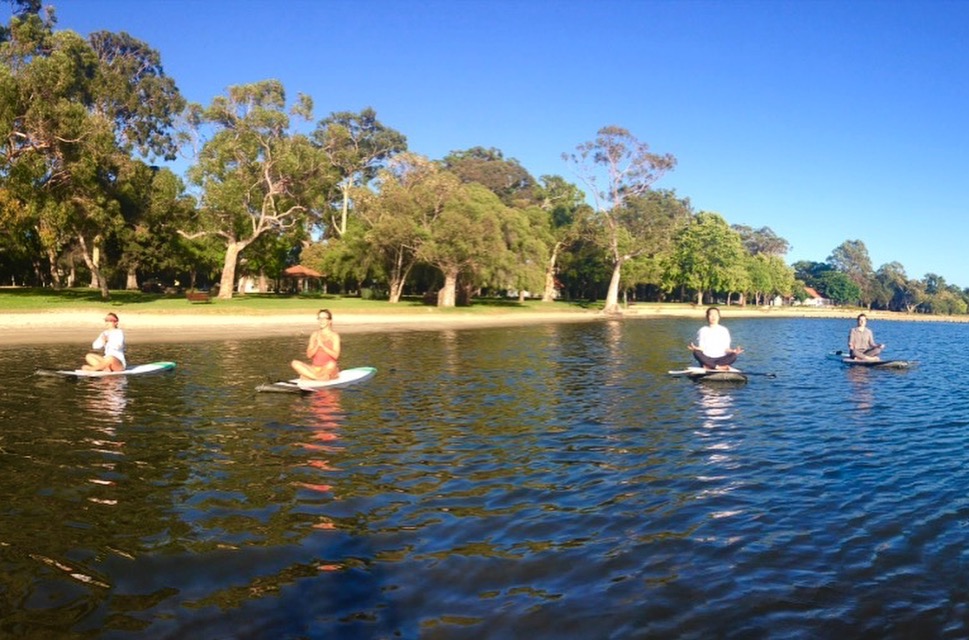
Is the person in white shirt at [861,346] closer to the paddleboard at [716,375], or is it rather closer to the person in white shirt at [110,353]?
the paddleboard at [716,375]

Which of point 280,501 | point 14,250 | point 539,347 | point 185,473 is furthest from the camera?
point 14,250

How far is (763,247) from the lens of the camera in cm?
16475

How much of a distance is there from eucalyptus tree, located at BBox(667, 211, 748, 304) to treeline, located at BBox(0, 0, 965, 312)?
414 mm

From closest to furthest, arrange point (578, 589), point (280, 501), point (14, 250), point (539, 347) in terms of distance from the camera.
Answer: point (578, 589) → point (280, 501) → point (539, 347) → point (14, 250)

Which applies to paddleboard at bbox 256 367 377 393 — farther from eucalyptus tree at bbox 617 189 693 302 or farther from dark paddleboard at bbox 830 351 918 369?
eucalyptus tree at bbox 617 189 693 302

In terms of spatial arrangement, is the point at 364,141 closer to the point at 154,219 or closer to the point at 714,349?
the point at 154,219

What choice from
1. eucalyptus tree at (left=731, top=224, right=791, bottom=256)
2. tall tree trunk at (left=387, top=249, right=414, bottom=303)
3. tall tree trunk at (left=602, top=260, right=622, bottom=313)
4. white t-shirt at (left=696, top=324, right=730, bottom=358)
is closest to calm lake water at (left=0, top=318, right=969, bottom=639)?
white t-shirt at (left=696, top=324, right=730, bottom=358)

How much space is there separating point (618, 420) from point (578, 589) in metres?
8.47

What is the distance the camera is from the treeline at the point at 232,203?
40.9 m

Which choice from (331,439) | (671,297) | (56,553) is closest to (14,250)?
(331,439)

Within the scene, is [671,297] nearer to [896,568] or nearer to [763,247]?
[763,247]

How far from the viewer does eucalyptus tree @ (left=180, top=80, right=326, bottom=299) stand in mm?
56312

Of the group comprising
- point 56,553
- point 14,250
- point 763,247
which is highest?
point 763,247

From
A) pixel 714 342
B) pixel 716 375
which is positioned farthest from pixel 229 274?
pixel 716 375
